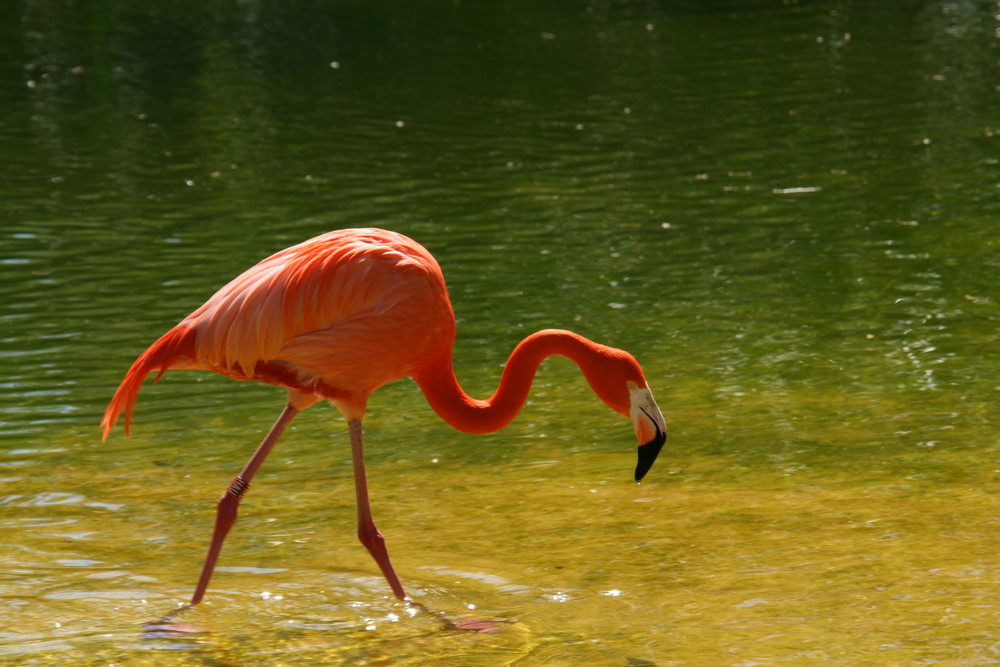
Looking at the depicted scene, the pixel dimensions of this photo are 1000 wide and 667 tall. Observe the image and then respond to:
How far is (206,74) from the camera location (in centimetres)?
1555

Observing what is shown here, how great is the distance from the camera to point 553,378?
6461 millimetres

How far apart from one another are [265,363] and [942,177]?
670cm

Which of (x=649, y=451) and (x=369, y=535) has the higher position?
(x=649, y=451)

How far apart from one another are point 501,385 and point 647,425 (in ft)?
1.59

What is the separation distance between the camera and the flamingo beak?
408cm

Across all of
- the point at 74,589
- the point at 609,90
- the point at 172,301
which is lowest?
the point at 74,589

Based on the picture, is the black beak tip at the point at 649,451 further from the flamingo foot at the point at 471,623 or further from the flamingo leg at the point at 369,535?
the flamingo leg at the point at 369,535

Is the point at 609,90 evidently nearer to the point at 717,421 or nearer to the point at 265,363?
the point at 717,421

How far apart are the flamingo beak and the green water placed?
17.1 inches

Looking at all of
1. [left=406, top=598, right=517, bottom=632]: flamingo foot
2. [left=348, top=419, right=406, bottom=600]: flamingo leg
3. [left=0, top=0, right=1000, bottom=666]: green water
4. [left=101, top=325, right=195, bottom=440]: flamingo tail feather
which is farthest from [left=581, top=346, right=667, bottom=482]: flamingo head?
[left=101, top=325, right=195, bottom=440]: flamingo tail feather

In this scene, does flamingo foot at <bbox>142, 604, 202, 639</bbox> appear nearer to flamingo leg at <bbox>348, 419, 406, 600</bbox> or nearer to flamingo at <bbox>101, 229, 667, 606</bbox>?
flamingo at <bbox>101, 229, 667, 606</bbox>

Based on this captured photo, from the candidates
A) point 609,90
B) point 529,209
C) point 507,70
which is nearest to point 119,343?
point 529,209

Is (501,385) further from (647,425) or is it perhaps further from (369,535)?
(369,535)

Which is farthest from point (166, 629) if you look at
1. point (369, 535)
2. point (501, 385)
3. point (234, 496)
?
point (501, 385)
